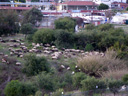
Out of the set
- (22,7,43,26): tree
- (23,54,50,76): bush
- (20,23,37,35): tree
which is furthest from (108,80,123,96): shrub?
(22,7,43,26): tree

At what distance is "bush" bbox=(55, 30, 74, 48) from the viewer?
2494cm

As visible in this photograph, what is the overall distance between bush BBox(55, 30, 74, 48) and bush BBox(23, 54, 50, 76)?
8.93 m

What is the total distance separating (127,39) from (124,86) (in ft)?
47.8

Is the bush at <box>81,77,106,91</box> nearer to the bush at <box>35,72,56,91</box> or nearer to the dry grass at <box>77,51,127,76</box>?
the bush at <box>35,72,56,91</box>

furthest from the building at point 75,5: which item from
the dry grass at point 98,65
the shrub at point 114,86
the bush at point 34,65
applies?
the shrub at point 114,86

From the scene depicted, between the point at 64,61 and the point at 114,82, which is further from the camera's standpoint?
the point at 64,61

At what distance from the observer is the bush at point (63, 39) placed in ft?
81.8

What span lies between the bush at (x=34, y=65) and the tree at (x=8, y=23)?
13589mm

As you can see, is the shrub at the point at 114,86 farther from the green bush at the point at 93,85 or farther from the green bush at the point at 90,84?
the green bush at the point at 90,84

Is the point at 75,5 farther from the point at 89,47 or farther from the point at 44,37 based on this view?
the point at 89,47

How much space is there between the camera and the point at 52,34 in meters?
26.1

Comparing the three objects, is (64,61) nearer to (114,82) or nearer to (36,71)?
(36,71)

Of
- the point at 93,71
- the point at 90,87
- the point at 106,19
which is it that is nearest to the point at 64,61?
the point at 93,71

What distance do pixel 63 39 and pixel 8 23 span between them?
8.44 m
